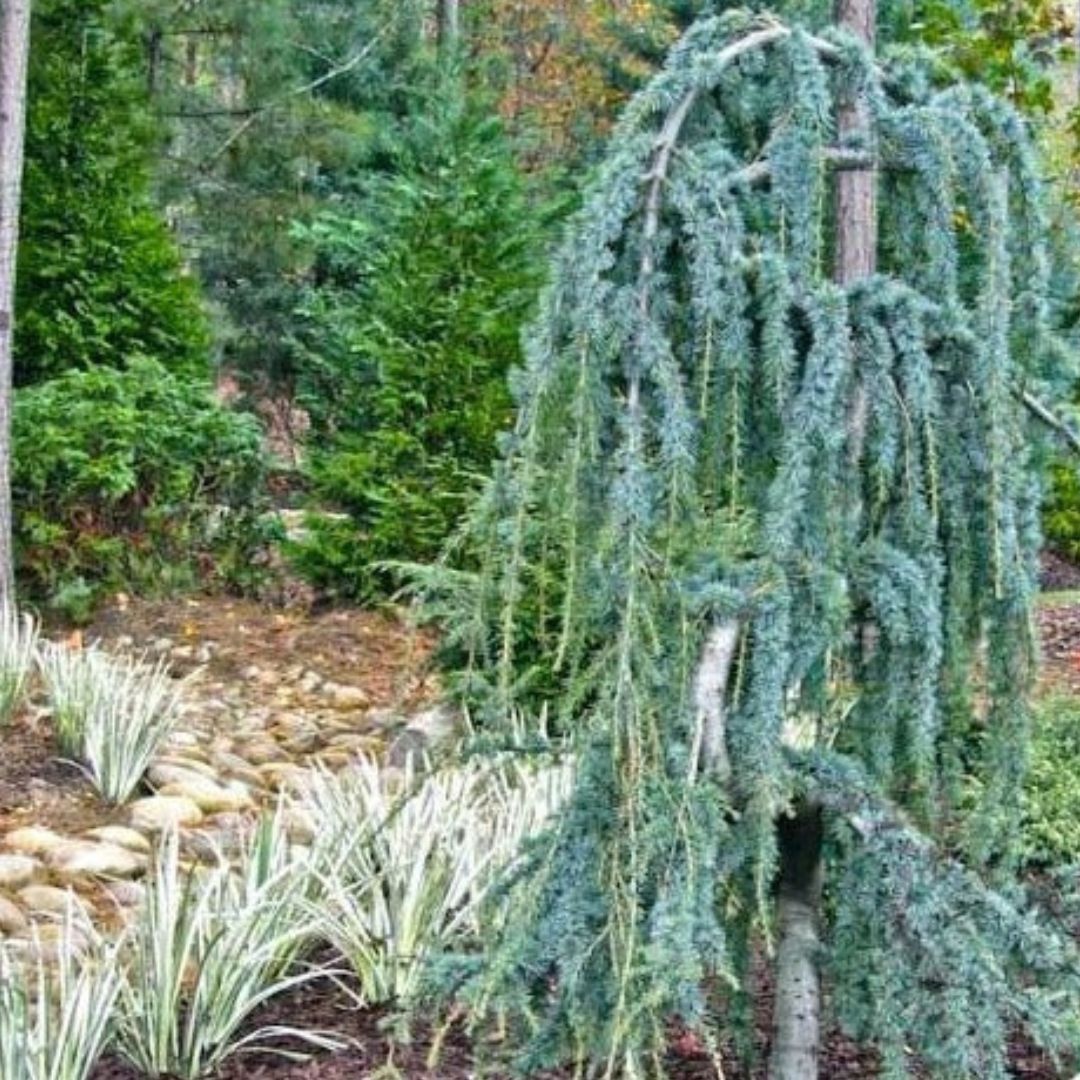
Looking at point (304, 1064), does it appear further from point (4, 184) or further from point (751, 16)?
point (4, 184)

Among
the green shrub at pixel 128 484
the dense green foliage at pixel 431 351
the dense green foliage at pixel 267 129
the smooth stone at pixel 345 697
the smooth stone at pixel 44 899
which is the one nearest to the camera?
the smooth stone at pixel 44 899

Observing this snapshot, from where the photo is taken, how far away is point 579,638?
7.66ft

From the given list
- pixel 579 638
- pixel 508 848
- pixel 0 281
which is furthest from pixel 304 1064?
pixel 0 281

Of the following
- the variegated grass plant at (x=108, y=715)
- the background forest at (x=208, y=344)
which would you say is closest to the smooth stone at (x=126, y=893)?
the variegated grass plant at (x=108, y=715)

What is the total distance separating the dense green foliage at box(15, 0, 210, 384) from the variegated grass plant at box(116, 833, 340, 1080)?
204 inches

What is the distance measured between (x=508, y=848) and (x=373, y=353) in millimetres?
4354

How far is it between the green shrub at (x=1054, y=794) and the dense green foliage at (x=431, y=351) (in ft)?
10.1

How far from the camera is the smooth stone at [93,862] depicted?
4332 mm

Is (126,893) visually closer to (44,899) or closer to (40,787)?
(44,899)

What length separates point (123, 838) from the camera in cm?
458

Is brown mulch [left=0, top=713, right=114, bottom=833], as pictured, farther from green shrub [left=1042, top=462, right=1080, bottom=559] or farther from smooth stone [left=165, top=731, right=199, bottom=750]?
green shrub [left=1042, top=462, right=1080, bottom=559]

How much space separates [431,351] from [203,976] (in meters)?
4.90

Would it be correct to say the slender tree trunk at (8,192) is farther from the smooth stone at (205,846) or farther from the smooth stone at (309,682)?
the smooth stone at (205,846)

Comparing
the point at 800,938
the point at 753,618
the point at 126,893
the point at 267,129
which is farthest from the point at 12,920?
→ the point at 267,129
